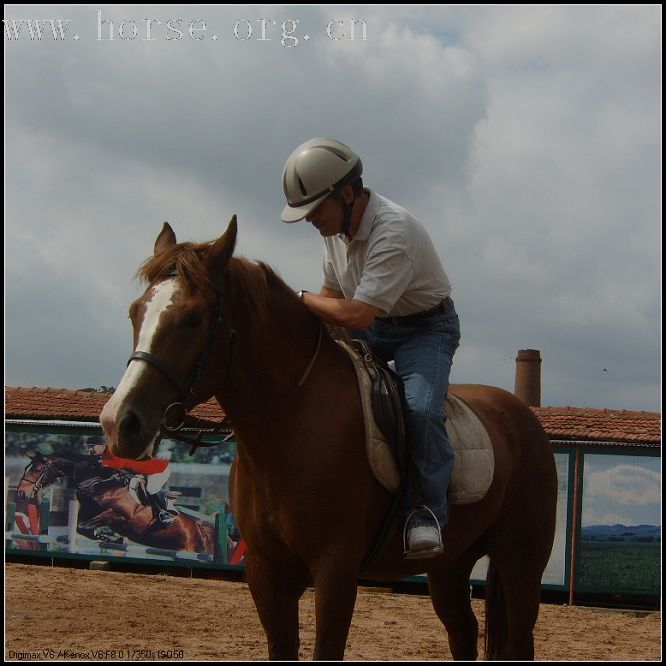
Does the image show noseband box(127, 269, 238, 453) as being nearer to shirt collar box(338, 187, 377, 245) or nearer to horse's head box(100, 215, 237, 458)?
horse's head box(100, 215, 237, 458)

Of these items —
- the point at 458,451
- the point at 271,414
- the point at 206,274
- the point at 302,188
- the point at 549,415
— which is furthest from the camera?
the point at 549,415

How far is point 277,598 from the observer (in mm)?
4543

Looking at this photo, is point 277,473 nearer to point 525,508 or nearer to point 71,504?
point 525,508

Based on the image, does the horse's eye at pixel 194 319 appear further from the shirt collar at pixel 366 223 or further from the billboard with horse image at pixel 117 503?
the billboard with horse image at pixel 117 503

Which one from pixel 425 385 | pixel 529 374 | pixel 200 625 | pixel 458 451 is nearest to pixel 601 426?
pixel 529 374

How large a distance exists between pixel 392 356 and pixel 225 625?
7092 millimetres

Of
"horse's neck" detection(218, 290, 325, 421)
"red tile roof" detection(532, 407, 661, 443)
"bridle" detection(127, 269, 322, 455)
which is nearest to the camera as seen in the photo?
"bridle" detection(127, 269, 322, 455)

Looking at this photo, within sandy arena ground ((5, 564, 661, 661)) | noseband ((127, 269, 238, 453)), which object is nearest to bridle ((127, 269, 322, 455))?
→ noseband ((127, 269, 238, 453))

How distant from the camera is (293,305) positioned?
15.2ft

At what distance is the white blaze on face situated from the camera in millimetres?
3662

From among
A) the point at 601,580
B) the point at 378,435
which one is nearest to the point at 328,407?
the point at 378,435

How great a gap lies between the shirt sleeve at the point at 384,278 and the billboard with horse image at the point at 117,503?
1210 cm

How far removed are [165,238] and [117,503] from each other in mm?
13140

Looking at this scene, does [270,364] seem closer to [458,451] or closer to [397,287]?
[397,287]
